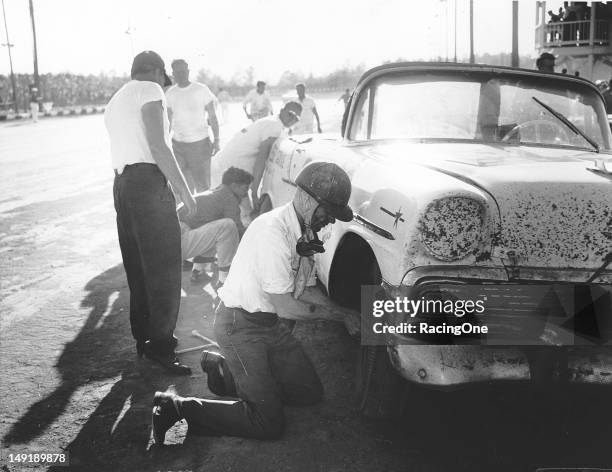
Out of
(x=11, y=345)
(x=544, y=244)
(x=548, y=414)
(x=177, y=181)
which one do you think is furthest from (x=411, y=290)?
(x=11, y=345)

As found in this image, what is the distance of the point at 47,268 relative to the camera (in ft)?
17.3

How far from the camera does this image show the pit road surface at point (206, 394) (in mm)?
2510

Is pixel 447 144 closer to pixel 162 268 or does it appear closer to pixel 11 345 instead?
pixel 162 268

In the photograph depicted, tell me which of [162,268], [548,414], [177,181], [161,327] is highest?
[177,181]

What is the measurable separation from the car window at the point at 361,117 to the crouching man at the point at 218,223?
1165 mm

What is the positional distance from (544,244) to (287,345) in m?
1.26

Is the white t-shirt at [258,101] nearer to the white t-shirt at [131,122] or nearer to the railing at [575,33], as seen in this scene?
the white t-shirt at [131,122]

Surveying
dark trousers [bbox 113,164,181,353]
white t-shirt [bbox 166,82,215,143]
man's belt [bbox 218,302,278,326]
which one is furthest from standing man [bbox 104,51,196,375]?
white t-shirt [bbox 166,82,215,143]

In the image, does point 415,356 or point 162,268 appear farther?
point 162,268

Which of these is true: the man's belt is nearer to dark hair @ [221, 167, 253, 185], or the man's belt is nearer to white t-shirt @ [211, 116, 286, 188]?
dark hair @ [221, 167, 253, 185]

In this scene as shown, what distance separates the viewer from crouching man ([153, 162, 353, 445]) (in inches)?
102

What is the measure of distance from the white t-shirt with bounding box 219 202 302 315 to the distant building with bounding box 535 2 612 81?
20289 mm

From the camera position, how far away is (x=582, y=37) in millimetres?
20984

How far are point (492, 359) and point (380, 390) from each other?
21.7 inches
